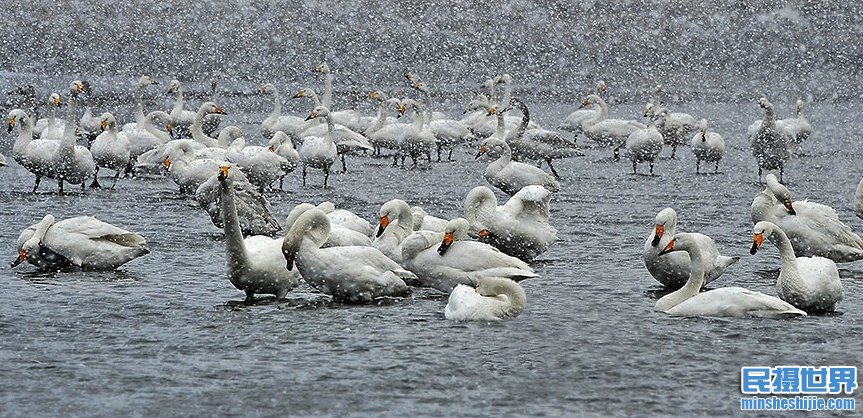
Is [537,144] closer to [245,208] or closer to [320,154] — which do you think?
[320,154]

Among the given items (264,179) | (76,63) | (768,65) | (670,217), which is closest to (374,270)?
(670,217)

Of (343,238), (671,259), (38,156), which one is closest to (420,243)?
(343,238)

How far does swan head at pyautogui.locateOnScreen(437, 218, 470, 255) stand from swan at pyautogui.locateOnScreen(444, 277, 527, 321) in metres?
0.73

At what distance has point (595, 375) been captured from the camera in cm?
792

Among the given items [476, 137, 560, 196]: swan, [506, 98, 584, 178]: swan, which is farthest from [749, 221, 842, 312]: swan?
[506, 98, 584, 178]: swan

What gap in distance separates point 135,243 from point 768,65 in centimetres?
3753

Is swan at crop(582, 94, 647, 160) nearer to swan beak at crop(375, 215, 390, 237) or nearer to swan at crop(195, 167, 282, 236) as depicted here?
swan at crop(195, 167, 282, 236)

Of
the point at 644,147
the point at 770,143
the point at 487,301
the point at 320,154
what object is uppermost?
the point at 770,143

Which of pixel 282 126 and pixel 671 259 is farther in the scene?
pixel 282 126

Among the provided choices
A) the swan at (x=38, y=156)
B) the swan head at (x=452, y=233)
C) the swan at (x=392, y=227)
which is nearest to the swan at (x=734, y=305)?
the swan head at (x=452, y=233)

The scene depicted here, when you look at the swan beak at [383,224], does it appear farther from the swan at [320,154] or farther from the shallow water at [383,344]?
the swan at [320,154]

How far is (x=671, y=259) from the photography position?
10406 millimetres

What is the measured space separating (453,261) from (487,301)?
98 centimetres

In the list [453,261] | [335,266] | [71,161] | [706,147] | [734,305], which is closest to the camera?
[734,305]
